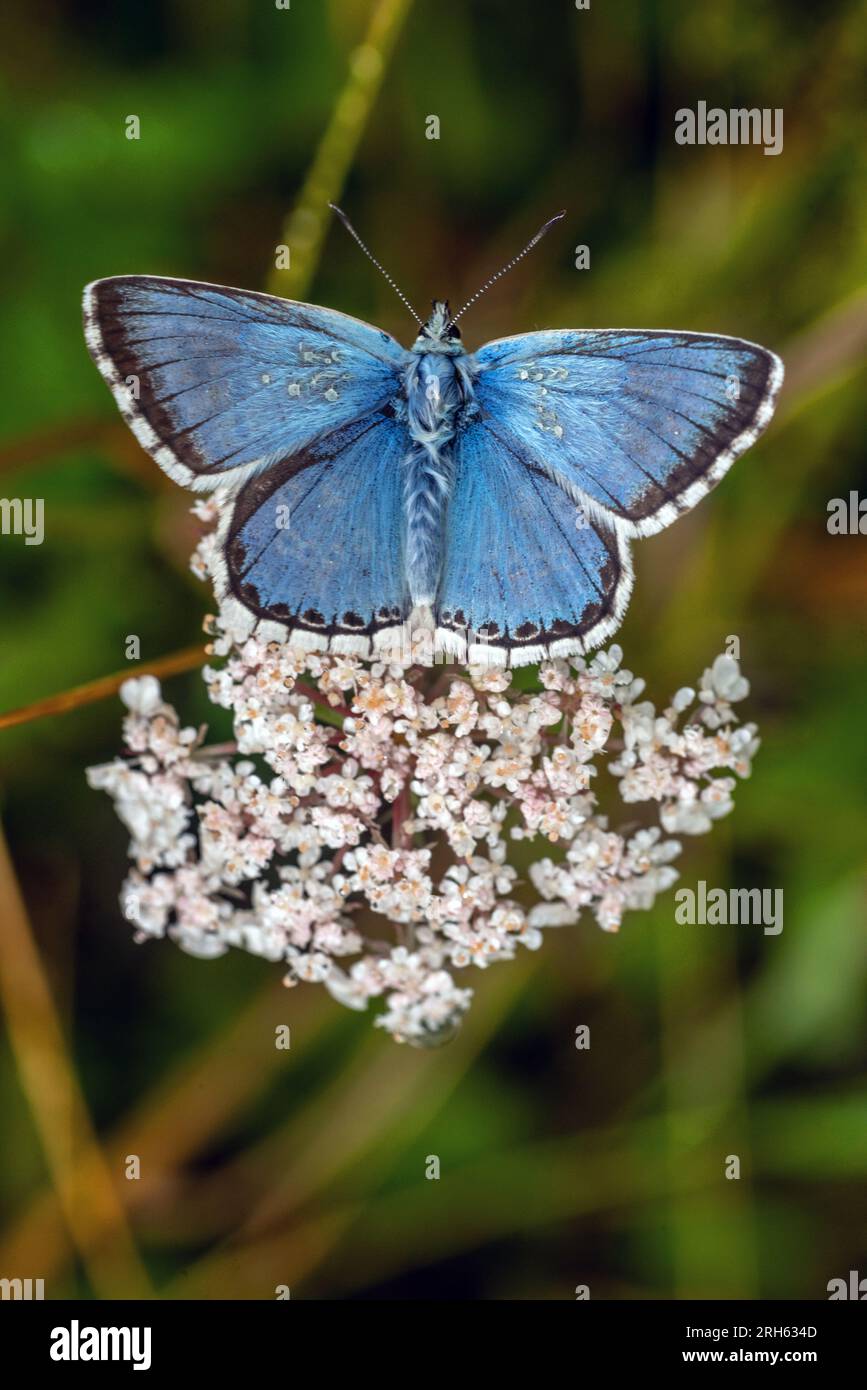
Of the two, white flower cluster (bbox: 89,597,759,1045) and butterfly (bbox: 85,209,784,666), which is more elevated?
butterfly (bbox: 85,209,784,666)

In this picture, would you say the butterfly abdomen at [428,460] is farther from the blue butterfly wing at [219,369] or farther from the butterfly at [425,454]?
the blue butterfly wing at [219,369]

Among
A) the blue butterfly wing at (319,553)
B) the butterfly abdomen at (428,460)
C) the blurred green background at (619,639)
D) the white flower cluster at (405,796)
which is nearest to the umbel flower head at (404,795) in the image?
the white flower cluster at (405,796)

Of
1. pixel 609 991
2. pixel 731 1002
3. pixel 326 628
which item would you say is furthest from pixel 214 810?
pixel 731 1002

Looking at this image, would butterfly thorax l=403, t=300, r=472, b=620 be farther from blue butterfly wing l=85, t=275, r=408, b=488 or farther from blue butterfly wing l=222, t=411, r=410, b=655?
blue butterfly wing l=85, t=275, r=408, b=488

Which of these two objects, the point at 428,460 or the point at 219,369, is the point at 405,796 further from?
the point at 219,369

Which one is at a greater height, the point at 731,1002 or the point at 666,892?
the point at 666,892

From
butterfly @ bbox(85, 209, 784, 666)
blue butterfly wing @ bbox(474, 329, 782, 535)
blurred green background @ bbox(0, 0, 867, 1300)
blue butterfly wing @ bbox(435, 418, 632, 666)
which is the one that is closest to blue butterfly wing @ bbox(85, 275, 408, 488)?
butterfly @ bbox(85, 209, 784, 666)
